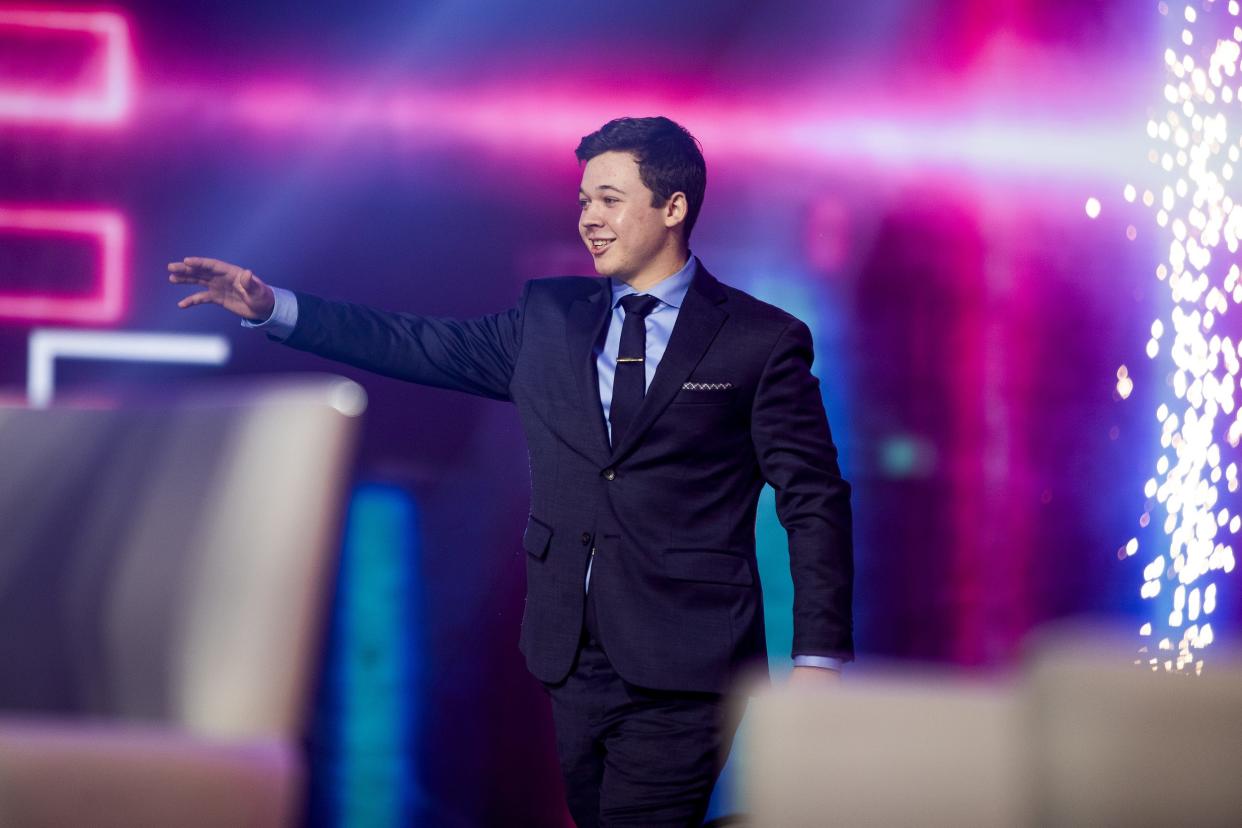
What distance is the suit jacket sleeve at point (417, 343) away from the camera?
A: 2.17 metres

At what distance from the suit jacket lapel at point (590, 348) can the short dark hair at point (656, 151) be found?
0.20 meters

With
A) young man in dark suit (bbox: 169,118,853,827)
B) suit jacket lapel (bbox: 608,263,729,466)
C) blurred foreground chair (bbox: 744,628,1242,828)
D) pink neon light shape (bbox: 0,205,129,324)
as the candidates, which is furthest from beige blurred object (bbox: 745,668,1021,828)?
pink neon light shape (bbox: 0,205,129,324)

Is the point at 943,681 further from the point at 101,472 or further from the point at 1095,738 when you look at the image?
the point at 101,472

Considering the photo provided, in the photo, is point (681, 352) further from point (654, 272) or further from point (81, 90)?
point (81, 90)

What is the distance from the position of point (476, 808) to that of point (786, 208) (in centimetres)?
157

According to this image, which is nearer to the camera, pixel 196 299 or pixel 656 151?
pixel 196 299

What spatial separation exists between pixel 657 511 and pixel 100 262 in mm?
1592

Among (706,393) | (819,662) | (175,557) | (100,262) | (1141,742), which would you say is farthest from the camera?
(100,262)

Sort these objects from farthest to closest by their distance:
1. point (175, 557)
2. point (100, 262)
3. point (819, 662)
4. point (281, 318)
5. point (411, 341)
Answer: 1. point (100, 262)
2. point (411, 341)
3. point (281, 318)
4. point (819, 662)
5. point (175, 557)

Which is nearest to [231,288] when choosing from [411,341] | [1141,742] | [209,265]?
[209,265]

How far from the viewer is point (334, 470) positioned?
1183mm

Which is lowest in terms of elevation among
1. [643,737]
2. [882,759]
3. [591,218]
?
[643,737]

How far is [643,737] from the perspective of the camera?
78.1 inches

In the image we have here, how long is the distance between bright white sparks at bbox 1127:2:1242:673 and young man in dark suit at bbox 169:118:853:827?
1300 mm
